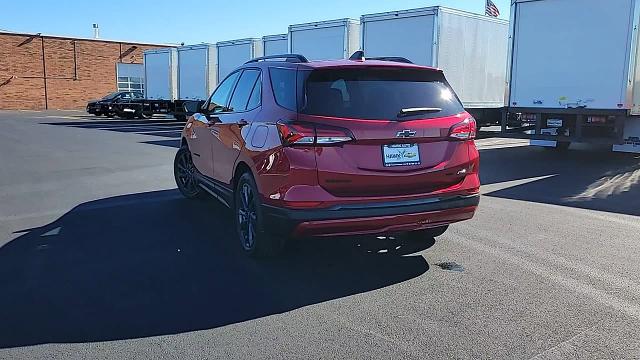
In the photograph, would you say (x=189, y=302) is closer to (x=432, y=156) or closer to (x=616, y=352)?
(x=432, y=156)

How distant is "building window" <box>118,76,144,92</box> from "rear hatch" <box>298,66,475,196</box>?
46885 mm

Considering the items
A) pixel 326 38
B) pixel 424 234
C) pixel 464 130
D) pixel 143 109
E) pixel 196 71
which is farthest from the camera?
pixel 143 109

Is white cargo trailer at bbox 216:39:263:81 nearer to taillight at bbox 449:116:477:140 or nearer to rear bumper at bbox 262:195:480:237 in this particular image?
taillight at bbox 449:116:477:140

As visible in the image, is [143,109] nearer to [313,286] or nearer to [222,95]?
[222,95]

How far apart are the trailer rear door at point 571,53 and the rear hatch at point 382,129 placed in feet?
26.8

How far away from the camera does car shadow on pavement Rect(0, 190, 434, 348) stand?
12.6ft

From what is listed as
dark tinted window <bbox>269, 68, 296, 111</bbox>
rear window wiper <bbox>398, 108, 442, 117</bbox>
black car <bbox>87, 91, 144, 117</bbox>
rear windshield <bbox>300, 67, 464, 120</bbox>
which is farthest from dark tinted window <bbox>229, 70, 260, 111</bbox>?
black car <bbox>87, 91, 144, 117</bbox>

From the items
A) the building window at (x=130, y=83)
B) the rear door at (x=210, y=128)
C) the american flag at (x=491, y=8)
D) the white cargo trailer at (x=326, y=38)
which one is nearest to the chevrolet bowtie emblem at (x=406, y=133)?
the rear door at (x=210, y=128)

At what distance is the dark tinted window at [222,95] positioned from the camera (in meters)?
6.35

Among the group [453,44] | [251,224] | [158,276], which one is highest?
[453,44]

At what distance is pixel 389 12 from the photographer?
52.5 feet

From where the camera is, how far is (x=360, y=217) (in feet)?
14.8

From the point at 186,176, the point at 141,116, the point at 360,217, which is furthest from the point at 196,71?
the point at 360,217

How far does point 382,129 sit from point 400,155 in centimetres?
26
